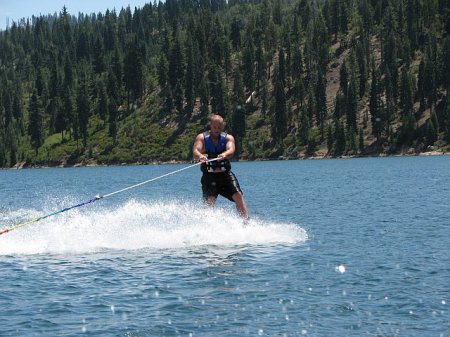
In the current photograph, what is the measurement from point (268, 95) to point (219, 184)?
505 feet

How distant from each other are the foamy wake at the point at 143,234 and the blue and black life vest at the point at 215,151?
4.37 ft

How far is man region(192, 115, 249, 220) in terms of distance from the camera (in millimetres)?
18969

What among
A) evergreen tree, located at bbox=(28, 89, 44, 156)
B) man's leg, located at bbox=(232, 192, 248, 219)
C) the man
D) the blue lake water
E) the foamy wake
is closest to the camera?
the blue lake water

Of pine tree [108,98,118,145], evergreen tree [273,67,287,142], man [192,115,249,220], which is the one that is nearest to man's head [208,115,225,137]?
man [192,115,249,220]

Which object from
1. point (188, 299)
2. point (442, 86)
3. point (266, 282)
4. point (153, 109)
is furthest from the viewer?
point (153, 109)

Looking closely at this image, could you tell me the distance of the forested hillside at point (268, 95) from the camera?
500 feet

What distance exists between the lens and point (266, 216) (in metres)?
32.4

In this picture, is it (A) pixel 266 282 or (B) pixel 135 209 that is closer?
(A) pixel 266 282

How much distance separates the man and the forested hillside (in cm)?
12386

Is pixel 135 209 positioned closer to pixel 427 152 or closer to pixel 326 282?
pixel 326 282

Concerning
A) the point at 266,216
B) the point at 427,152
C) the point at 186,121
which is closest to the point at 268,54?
the point at 186,121

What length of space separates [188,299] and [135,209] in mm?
10252

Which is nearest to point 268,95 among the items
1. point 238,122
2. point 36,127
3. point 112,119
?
point 238,122

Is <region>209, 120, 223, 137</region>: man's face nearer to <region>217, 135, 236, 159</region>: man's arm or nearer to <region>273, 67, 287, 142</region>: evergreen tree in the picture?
<region>217, 135, 236, 159</region>: man's arm
